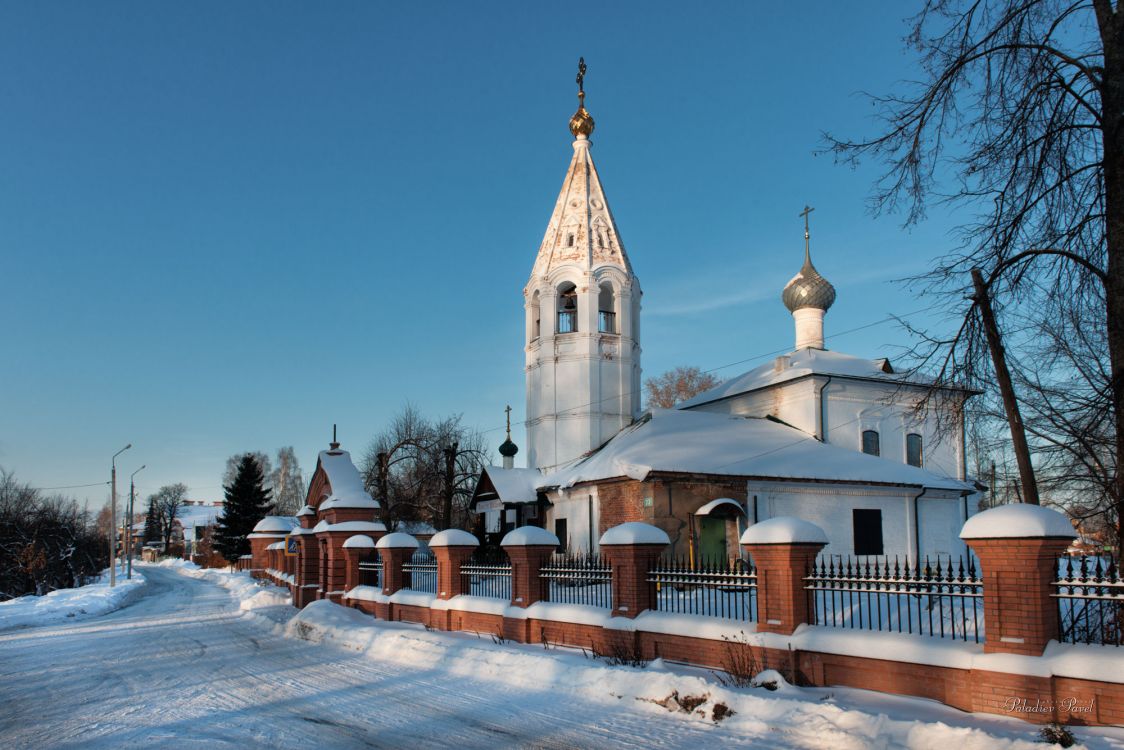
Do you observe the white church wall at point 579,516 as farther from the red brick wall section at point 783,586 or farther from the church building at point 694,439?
the red brick wall section at point 783,586

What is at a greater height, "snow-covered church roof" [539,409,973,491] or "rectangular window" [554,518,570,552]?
"snow-covered church roof" [539,409,973,491]

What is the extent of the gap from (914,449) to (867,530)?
6.55 m

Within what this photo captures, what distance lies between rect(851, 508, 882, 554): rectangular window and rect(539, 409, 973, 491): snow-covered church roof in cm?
86

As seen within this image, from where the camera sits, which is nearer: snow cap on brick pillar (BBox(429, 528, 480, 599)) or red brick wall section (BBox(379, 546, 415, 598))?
snow cap on brick pillar (BBox(429, 528, 480, 599))

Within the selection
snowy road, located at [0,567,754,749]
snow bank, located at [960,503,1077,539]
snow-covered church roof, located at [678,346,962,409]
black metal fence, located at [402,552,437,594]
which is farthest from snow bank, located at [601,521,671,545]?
snow-covered church roof, located at [678,346,962,409]

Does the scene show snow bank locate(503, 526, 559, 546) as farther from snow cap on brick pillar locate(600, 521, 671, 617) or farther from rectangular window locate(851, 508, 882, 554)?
rectangular window locate(851, 508, 882, 554)

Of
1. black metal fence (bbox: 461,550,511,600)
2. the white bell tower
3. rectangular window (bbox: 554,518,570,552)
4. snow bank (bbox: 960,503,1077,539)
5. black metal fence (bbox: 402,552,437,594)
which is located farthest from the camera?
the white bell tower

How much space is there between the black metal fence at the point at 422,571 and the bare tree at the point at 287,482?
2496 inches

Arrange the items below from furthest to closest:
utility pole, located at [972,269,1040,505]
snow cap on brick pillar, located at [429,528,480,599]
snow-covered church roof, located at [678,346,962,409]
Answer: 1. snow-covered church roof, located at [678,346,962,409]
2. snow cap on brick pillar, located at [429,528,480,599]
3. utility pole, located at [972,269,1040,505]

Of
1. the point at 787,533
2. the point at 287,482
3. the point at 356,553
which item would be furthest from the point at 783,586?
the point at 287,482

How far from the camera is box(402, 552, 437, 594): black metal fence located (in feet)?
52.7

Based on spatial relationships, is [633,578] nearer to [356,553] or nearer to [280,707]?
[280,707]

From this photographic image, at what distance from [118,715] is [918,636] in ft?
26.9

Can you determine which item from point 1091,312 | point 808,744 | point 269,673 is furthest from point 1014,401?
point 269,673
